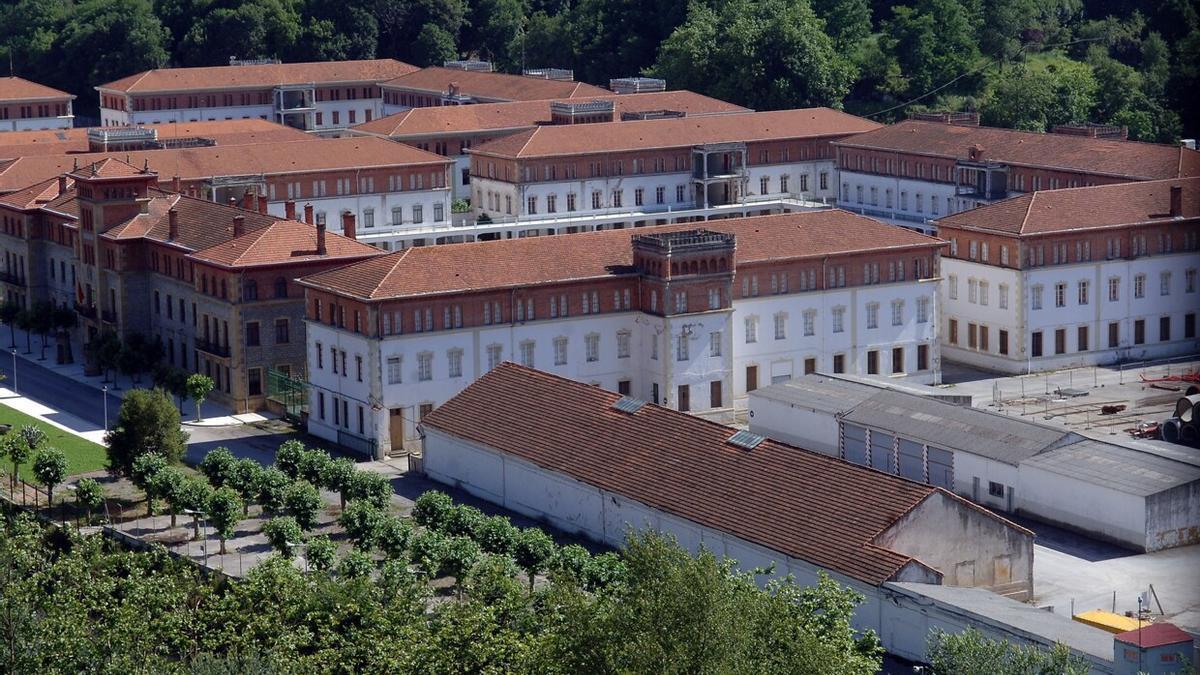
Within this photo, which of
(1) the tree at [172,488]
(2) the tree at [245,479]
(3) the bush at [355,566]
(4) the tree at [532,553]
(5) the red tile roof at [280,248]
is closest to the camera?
(3) the bush at [355,566]

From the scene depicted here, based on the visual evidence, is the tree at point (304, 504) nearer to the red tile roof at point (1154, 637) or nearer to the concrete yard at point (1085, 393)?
the red tile roof at point (1154, 637)

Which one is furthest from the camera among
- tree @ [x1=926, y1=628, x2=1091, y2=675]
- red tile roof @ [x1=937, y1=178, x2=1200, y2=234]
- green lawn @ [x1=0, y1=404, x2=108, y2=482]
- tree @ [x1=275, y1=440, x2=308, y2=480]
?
red tile roof @ [x1=937, y1=178, x2=1200, y2=234]

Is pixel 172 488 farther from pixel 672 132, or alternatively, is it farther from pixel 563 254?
pixel 672 132

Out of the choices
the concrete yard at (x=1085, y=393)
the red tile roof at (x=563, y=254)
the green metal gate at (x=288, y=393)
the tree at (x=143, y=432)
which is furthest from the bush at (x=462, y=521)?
the concrete yard at (x=1085, y=393)

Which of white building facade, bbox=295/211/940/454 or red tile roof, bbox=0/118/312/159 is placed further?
red tile roof, bbox=0/118/312/159

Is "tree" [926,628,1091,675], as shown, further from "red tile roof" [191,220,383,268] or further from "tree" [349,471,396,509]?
"red tile roof" [191,220,383,268]

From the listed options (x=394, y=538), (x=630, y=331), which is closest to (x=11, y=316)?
(x=630, y=331)

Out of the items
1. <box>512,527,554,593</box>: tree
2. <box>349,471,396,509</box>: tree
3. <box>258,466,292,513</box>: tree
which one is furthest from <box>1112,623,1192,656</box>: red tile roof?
<box>258,466,292,513</box>: tree
